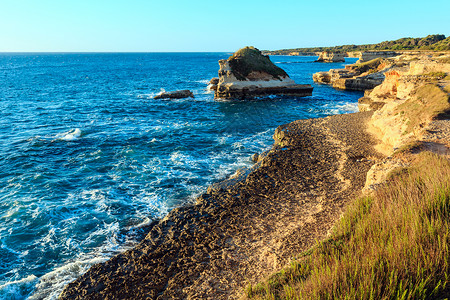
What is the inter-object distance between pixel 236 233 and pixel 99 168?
12.6 m

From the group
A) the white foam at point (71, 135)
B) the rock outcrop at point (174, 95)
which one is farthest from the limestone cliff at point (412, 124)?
the rock outcrop at point (174, 95)

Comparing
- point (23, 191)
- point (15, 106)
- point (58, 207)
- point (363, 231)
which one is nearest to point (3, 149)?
point (23, 191)

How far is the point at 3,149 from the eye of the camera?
2197 cm

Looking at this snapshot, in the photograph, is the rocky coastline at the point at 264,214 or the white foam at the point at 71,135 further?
the white foam at the point at 71,135

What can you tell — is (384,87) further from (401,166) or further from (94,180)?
(94,180)

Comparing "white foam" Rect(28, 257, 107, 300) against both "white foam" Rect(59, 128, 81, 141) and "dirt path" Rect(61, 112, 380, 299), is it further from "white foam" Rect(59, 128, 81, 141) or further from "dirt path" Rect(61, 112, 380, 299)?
"white foam" Rect(59, 128, 81, 141)

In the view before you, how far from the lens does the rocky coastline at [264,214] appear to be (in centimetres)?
832

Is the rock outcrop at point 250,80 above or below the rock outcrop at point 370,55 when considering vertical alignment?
below

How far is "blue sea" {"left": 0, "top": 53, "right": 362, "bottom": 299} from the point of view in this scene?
10617mm

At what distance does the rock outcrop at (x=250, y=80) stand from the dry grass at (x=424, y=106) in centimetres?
2721

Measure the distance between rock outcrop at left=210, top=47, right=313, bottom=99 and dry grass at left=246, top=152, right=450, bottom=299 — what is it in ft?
130

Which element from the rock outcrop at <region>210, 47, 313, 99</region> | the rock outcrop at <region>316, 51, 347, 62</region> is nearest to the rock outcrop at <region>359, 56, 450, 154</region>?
the rock outcrop at <region>210, 47, 313, 99</region>

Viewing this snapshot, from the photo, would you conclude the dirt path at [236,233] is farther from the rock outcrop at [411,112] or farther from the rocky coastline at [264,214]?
the rock outcrop at [411,112]

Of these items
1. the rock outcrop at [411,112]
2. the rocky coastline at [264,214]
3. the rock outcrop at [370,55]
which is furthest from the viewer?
the rock outcrop at [370,55]
